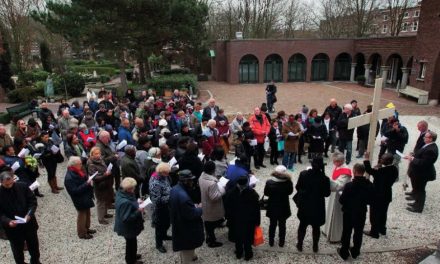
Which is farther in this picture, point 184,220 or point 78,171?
point 78,171

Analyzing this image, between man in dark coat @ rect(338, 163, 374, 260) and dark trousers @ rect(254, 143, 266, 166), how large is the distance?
4.19 meters

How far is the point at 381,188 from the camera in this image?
5.46m

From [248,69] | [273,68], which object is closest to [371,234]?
[248,69]

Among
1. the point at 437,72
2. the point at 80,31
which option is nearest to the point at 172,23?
the point at 80,31

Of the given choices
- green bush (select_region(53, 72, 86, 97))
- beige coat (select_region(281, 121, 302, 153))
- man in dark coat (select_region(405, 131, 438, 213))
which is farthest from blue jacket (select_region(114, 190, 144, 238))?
green bush (select_region(53, 72, 86, 97))

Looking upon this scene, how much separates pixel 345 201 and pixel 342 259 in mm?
1091

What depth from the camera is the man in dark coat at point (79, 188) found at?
17.5 feet

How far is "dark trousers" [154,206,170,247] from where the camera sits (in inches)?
206

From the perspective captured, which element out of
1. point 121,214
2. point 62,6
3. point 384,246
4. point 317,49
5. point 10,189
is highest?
point 62,6

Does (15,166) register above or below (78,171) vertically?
below

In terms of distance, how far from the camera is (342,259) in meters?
5.22

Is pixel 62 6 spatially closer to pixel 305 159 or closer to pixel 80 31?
pixel 80 31

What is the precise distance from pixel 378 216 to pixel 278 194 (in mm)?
2148

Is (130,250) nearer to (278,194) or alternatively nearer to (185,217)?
(185,217)
